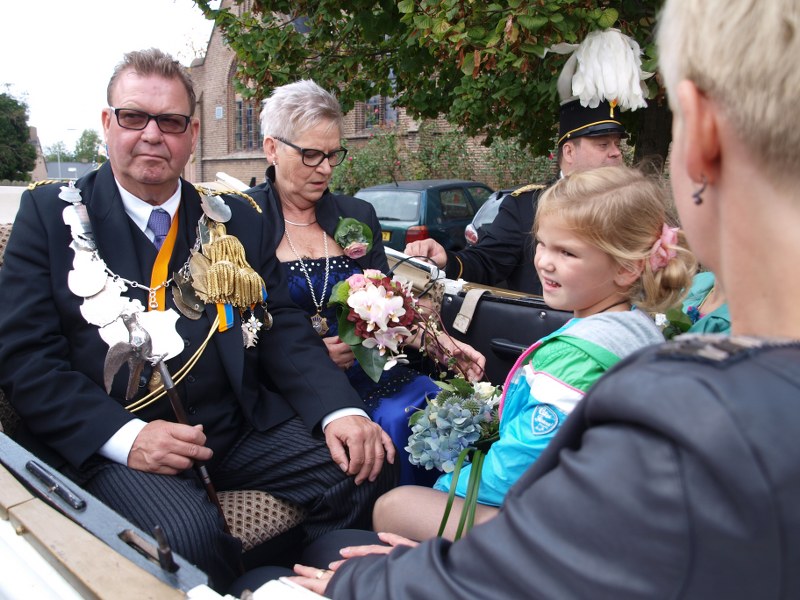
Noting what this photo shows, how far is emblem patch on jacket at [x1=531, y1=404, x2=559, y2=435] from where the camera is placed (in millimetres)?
1485

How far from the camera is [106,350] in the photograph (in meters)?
2.06

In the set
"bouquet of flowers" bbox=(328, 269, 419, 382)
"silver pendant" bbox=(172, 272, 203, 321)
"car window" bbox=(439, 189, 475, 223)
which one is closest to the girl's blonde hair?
"bouquet of flowers" bbox=(328, 269, 419, 382)

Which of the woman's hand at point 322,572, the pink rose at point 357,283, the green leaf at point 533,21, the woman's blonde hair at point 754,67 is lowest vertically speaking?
the woman's hand at point 322,572

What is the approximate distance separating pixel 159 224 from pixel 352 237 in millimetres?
898

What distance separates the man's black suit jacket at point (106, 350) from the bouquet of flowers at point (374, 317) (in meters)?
0.13

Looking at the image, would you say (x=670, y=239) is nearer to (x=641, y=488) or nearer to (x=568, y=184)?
(x=568, y=184)

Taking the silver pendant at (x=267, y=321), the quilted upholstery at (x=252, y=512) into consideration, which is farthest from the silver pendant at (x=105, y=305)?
the silver pendant at (x=267, y=321)

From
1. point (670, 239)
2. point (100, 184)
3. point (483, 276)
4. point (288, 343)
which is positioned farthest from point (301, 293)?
point (670, 239)

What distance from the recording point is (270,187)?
3051 millimetres

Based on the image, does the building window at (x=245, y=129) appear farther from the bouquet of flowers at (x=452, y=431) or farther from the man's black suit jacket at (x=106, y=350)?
the bouquet of flowers at (x=452, y=431)

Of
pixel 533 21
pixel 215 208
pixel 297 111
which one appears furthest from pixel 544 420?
pixel 533 21

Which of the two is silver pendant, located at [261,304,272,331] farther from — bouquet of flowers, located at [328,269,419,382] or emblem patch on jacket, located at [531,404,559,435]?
emblem patch on jacket, located at [531,404,559,435]

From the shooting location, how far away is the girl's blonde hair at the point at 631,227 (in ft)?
5.54

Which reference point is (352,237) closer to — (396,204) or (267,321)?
(267,321)
